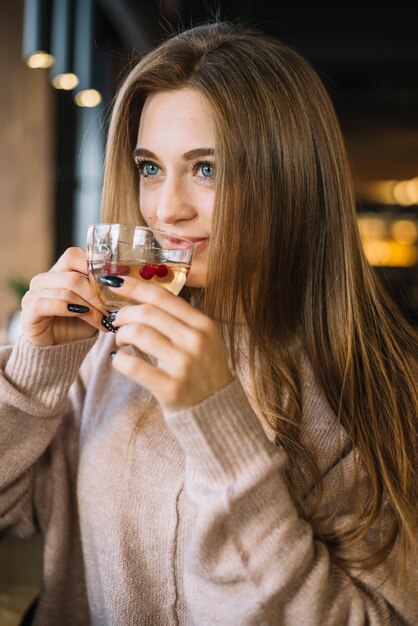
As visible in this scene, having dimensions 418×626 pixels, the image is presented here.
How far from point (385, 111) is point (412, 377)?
7.05 m

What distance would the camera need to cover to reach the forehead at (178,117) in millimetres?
1409

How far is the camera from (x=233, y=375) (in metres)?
1.24

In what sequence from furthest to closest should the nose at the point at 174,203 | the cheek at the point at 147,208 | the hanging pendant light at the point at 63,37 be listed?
1. the hanging pendant light at the point at 63,37
2. the cheek at the point at 147,208
3. the nose at the point at 174,203

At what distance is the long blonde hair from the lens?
1.40m

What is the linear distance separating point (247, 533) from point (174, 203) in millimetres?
643

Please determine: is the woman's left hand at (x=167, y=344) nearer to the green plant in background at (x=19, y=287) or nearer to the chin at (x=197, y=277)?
the chin at (x=197, y=277)

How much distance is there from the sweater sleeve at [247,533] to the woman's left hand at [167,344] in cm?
5

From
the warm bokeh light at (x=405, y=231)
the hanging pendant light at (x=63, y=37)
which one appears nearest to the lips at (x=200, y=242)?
the hanging pendant light at (x=63, y=37)

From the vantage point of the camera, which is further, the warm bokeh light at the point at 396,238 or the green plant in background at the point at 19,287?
the warm bokeh light at the point at 396,238

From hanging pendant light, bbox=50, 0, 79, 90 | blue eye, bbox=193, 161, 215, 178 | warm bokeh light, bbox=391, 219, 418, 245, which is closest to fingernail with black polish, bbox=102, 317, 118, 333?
blue eye, bbox=193, 161, 215, 178

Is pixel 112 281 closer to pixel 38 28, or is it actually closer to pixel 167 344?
pixel 167 344

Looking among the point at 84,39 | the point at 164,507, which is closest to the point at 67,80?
the point at 84,39

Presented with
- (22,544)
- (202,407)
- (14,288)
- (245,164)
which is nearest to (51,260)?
(14,288)

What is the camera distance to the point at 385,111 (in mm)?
7922
